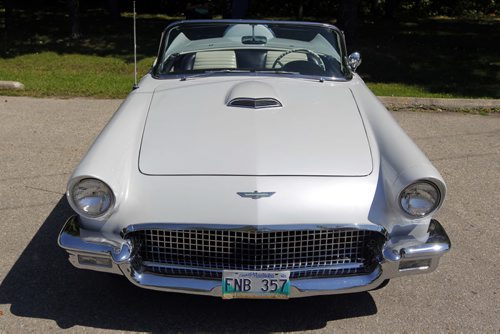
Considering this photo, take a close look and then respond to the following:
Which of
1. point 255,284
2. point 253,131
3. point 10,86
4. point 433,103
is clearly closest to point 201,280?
point 255,284

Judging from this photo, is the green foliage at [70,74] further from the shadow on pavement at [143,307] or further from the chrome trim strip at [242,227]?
the chrome trim strip at [242,227]

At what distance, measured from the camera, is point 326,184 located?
293cm

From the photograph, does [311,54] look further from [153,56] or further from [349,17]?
[349,17]

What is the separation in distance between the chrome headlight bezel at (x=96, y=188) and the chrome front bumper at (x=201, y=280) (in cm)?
12

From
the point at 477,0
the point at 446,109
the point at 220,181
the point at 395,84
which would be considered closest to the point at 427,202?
the point at 220,181

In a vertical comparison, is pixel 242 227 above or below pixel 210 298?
above

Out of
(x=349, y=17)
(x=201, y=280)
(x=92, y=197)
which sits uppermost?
(x=92, y=197)

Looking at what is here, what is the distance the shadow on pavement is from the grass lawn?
530cm

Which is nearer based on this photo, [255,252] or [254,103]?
[255,252]

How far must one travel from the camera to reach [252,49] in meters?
4.59

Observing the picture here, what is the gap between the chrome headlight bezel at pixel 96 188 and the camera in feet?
9.42

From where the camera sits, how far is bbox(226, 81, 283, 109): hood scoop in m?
3.64

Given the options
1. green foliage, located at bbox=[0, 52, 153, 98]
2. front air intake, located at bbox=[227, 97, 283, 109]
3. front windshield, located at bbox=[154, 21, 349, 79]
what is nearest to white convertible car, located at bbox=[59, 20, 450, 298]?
front air intake, located at bbox=[227, 97, 283, 109]

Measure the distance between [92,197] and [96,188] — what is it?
0.16 ft
